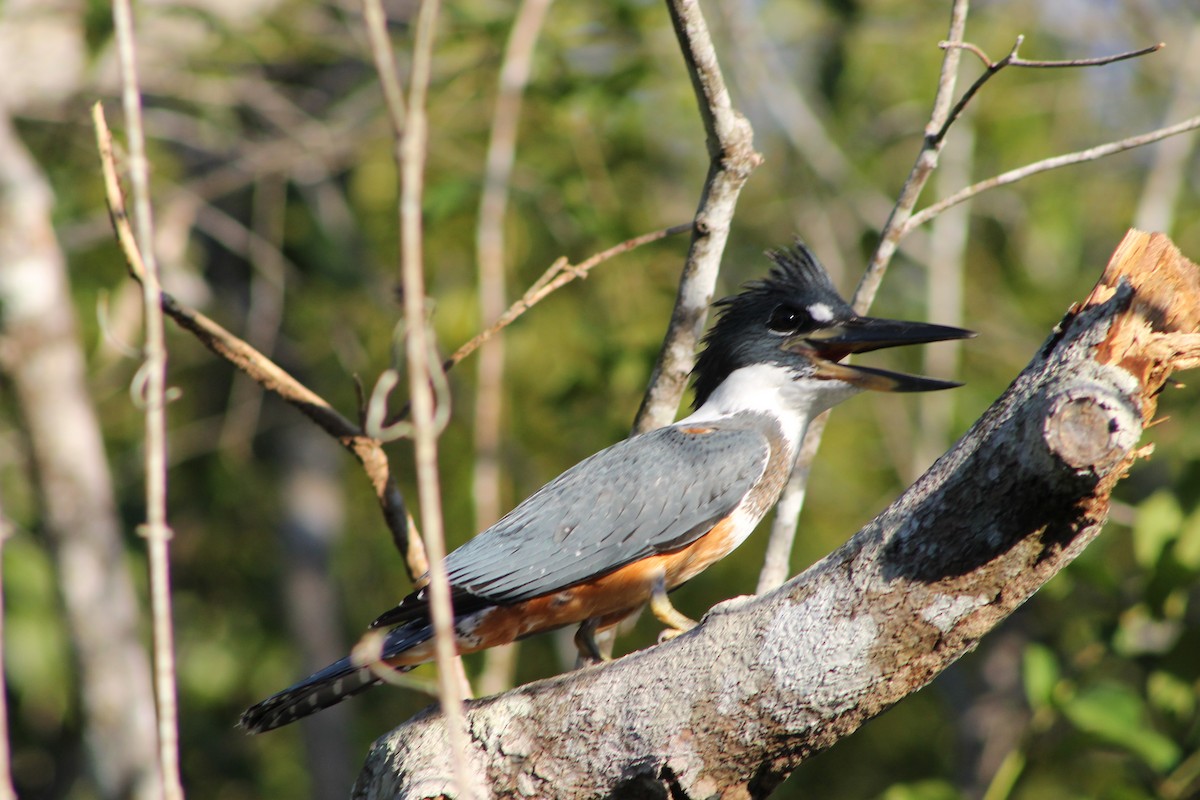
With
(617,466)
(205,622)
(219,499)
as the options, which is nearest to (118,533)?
(219,499)

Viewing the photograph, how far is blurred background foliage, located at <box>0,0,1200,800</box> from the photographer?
15.9ft

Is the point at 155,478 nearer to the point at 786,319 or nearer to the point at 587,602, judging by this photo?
the point at 587,602

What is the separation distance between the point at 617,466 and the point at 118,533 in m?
3.01

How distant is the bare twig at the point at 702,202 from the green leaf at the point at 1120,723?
1.38 meters

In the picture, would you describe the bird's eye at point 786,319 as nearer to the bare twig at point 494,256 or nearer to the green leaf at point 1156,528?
the bare twig at point 494,256

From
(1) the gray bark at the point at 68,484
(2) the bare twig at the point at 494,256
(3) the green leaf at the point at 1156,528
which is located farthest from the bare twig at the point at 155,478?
(1) the gray bark at the point at 68,484

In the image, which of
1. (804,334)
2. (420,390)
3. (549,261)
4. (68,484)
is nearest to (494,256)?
(804,334)

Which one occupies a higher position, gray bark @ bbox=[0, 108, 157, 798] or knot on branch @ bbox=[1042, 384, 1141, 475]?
gray bark @ bbox=[0, 108, 157, 798]

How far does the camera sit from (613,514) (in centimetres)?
320

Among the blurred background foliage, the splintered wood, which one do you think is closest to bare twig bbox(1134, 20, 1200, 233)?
the blurred background foliage

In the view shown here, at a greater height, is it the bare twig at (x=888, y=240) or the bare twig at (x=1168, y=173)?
the bare twig at (x=1168, y=173)

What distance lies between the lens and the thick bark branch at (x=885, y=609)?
1.93m

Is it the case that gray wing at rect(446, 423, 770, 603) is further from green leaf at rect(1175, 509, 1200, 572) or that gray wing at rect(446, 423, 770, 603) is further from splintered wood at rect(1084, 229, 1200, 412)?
splintered wood at rect(1084, 229, 1200, 412)

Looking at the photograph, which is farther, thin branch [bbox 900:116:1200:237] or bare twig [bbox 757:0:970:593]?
bare twig [bbox 757:0:970:593]
